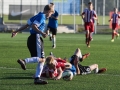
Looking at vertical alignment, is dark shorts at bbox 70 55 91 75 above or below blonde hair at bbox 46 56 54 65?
below

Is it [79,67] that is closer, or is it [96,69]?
[79,67]

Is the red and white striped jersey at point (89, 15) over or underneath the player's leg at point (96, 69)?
over

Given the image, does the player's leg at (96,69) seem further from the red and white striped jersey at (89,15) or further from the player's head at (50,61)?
the red and white striped jersey at (89,15)

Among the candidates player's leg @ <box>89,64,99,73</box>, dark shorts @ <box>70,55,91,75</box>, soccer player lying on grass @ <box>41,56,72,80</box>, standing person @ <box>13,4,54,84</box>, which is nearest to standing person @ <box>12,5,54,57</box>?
standing person @ <box>13,4,54,84</box>

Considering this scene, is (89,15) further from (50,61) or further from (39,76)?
(39,76)

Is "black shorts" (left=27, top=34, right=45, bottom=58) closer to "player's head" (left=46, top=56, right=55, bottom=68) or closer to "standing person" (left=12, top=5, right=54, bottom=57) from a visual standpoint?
"standing person" (left=12, top=5, right=54, bottom=57)

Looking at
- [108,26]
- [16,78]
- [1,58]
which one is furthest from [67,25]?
[16,78]

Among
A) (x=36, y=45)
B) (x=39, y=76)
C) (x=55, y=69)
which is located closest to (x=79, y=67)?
(x=55, y=69)

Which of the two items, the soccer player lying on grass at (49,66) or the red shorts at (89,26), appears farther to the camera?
the red shorts at (89,26)

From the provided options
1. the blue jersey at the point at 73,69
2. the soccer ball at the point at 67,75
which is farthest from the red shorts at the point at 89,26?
the soccer ball at the point at 67,75

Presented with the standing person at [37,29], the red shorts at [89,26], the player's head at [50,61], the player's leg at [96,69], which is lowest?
the player's leg at [96,69]

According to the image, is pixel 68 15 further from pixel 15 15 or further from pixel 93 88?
pixel 93 88

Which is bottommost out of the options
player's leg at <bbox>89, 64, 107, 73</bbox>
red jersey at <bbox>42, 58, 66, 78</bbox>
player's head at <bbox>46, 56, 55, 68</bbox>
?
player's leg at <bbox>89, 64, 107, 73</bbox>

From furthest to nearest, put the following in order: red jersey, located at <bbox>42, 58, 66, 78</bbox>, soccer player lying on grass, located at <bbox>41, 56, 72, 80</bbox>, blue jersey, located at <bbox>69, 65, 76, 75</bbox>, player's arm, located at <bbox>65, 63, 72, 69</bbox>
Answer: blue jersey, located at <bbox>69, 65, 76, 75</bbox> → player's arm, located at <bbox>65, 63, 72, 69</bbox> → red jersey, located at <bbox>42, 58, 66, 78</bbox> → soccer player lying on grass, located at <bbox>41, 56, 72, 80</bbox>
